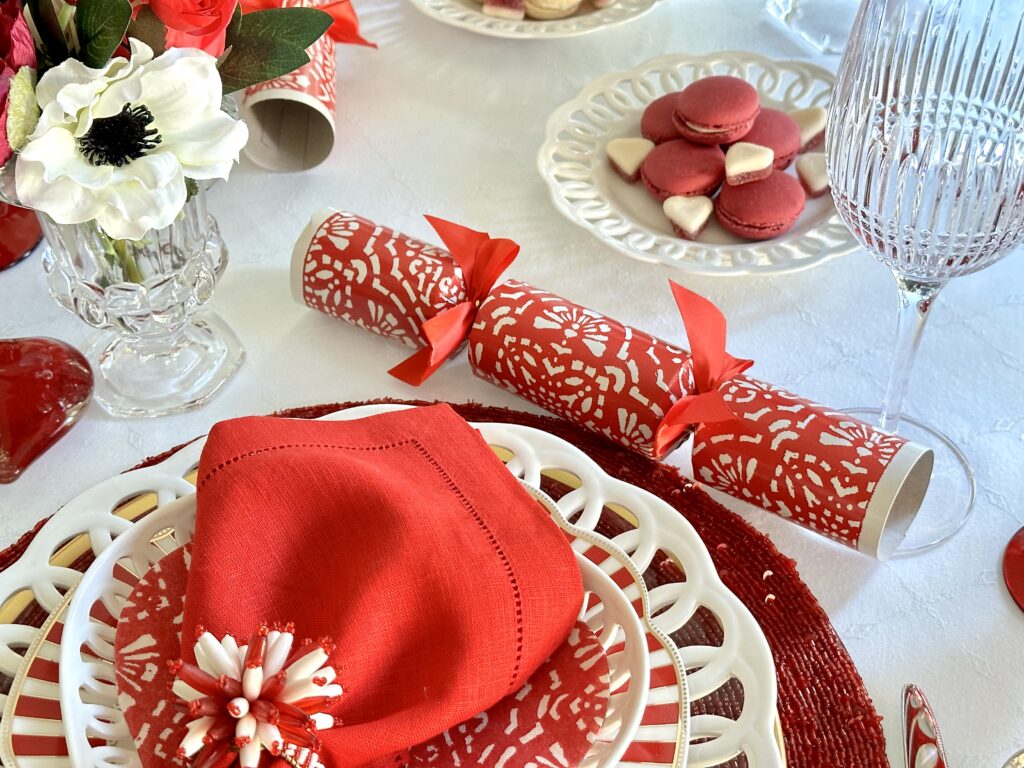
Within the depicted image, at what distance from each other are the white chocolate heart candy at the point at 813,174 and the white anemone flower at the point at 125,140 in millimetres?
472

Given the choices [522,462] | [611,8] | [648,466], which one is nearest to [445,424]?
[522,462]

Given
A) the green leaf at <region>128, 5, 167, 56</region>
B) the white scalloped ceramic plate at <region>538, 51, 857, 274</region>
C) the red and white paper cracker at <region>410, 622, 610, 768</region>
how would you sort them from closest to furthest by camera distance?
1. the red and white paper cracker at <region>410, 622, 610, 768</region>
2. the green leaf at <region>128, 5, 167, 56</region>
3. the white scalloped ceramic plate at <region>538, 51, 857, 274</region>

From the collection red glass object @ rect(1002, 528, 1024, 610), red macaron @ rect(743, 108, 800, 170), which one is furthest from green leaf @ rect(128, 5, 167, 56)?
red glass object @ rect(1002, 528, 1024, 610)

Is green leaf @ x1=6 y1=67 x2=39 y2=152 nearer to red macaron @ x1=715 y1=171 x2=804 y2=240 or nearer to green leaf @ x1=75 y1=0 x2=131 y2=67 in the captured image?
green leaf @ x1=75 y1=0 x2=131 y2=67

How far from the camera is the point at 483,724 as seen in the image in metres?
0.47

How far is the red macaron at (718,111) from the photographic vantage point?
817 mm

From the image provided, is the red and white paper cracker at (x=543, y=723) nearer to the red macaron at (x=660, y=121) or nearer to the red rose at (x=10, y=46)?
the red rose at (x=10, y=46)

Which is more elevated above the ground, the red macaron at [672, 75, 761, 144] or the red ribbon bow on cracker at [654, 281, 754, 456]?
the red macaron at [672, 75, 761, 144]

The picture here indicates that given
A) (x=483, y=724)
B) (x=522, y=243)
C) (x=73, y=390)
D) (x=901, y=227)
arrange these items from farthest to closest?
1. (x=522, y=243)
2. (x=73, y=390)
3. (x=901, y=227)
4. (x=483, y=724)

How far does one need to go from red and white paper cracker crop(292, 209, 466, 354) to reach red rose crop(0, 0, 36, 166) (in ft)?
0.86

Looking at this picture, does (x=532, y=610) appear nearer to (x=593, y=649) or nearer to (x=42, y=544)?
(x=593, y=649)

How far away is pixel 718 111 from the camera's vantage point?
2.68ft

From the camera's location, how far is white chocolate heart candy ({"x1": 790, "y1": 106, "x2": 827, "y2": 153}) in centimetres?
87

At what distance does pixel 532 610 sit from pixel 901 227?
0.99ft
